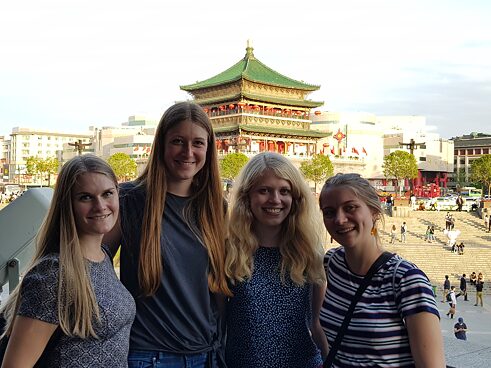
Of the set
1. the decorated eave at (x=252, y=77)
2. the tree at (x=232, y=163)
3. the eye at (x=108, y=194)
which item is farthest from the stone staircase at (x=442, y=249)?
the decorated eave at (x=252, y=77)

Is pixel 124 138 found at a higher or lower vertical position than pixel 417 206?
higher

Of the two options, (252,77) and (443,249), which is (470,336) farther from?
(252,77)

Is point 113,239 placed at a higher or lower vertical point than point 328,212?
lower

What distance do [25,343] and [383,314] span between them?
4.49 ft

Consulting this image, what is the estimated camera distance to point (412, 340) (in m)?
2.25

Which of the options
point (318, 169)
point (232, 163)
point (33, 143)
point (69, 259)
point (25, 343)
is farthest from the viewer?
point (33, 143)

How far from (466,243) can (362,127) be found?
3776 centimetres

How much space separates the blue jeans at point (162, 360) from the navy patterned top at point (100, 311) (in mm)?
326

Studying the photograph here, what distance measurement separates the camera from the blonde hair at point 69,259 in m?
2.26

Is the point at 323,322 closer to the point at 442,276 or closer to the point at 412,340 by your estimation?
the point at 412,340

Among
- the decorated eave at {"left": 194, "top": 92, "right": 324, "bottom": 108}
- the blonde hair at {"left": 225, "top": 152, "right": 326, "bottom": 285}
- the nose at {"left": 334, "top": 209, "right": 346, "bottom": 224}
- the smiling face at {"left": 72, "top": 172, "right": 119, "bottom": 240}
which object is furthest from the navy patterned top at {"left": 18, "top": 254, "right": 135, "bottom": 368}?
the decorated eave at {"left": 194, "top": 92, "right": 324, "bottom": 108}

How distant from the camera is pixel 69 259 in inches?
91.1

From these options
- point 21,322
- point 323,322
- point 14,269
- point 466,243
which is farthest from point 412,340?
point 466,243

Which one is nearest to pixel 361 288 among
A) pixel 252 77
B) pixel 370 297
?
pixel 370 297
